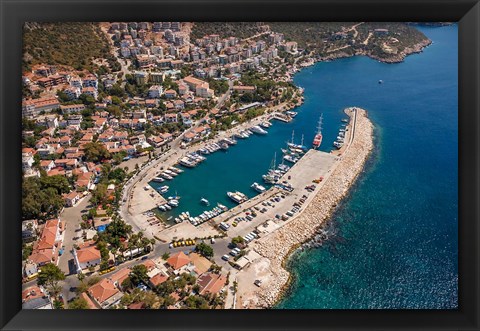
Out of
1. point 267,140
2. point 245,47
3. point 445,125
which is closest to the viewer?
point 267,140

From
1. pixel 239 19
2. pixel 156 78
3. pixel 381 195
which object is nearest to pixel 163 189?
pixel 381 195

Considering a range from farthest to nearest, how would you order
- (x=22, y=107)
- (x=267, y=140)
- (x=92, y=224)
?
(x=267, y=140)
(x=92, y=224)
(x=22, y=107)

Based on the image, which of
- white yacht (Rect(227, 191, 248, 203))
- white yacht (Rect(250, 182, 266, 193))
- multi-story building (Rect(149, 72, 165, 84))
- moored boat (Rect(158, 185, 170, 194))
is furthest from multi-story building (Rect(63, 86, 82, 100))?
white yacht (Rect(250, 182, 266, 193))

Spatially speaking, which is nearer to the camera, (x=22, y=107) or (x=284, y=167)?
(x=22, y=107)

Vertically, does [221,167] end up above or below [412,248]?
above

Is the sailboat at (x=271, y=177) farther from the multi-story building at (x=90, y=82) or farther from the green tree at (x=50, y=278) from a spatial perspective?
the multi-story building at (x=90, y=82)

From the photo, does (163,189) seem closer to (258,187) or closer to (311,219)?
A: (258,187)
